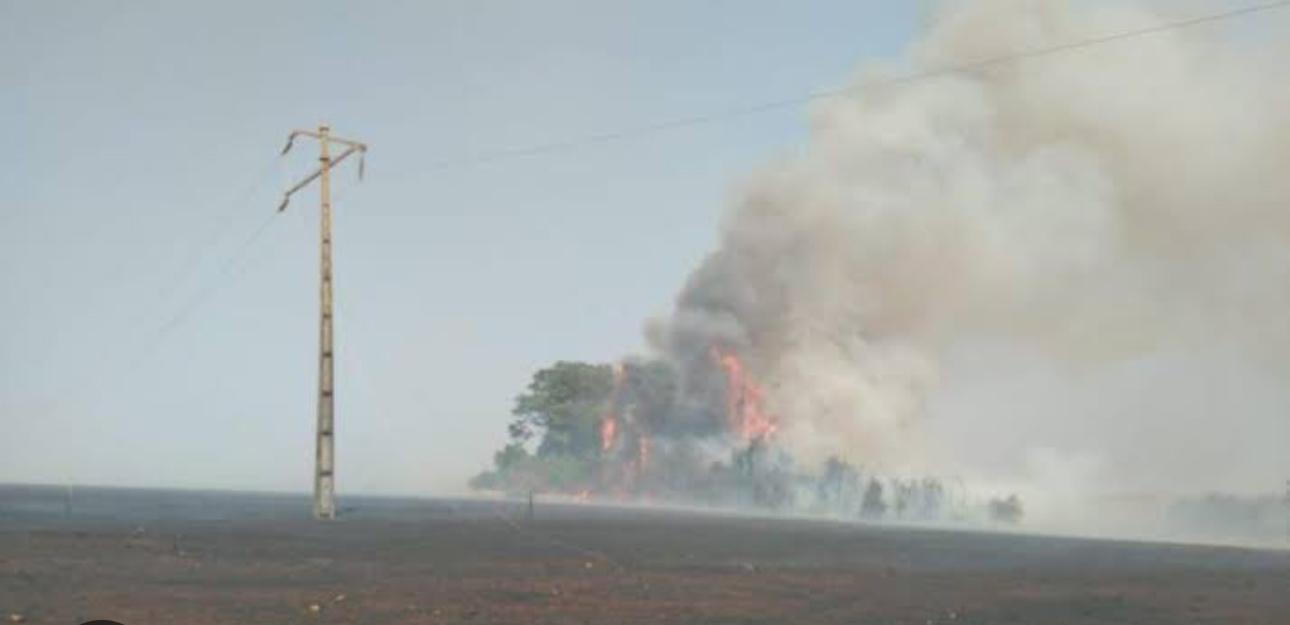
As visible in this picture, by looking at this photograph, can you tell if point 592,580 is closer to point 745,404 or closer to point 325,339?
point 325,339

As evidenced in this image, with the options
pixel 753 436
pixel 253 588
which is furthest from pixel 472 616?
pixel 753 436

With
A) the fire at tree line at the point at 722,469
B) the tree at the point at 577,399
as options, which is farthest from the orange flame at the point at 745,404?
the tree at the point at 577,399

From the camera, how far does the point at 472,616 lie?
22250 mm

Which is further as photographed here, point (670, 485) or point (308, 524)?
point (670, 485)

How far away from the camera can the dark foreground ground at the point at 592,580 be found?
75.9 ft

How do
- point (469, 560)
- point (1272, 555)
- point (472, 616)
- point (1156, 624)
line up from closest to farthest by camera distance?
point (472, 616)
point (1156, 624)
point (469, 560)
point (1272, 555)

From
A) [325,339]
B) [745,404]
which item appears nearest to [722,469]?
[745,404]

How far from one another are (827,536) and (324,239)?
26959mm

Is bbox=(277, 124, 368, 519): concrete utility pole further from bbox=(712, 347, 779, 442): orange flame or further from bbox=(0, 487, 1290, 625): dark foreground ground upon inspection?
bbox=(712, 347, 779, 442): orange flame

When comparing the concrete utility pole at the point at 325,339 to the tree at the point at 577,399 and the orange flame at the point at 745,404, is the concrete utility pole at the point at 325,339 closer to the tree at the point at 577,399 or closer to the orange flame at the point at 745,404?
the orange flame at the point at 745,404

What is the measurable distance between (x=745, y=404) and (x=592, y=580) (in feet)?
342

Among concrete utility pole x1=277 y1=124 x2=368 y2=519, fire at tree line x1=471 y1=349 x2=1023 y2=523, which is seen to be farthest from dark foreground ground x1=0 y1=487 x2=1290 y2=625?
fire at tree line x1=471 y1=349 x2=1023 y2=523

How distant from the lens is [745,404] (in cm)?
13412

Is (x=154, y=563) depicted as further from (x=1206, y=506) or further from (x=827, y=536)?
(x=1206, y=506)
